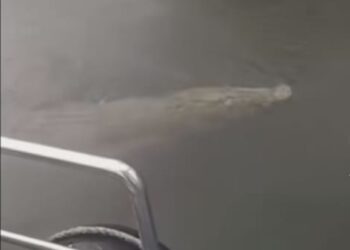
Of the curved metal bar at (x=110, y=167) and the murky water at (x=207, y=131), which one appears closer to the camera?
the curved metal bar at (x=110, y=167)

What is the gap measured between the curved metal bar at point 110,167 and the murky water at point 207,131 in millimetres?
165

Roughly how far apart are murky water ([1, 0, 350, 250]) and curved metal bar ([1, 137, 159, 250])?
16 cm

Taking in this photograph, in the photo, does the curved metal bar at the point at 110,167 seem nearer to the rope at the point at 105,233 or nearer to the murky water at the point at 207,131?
the rope at the point at 105,233

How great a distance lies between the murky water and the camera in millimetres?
783

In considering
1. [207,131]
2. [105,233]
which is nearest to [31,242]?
[105,233]

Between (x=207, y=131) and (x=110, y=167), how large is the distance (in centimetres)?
24

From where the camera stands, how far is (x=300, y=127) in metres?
0.80

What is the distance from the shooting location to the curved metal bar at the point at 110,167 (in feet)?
2.02

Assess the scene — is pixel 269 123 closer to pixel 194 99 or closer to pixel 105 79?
pixel 194 99

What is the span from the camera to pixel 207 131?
0.84m

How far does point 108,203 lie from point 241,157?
156 millimetres

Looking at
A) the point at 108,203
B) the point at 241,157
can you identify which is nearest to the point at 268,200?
the point at 241,157

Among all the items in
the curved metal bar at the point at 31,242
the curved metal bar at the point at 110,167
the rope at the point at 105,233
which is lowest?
the rope at the point at 105,233

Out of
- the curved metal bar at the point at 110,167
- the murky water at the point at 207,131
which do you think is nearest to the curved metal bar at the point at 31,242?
the curved metal bar at the point at 110,167
